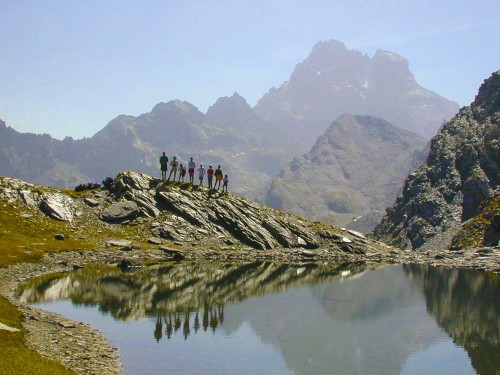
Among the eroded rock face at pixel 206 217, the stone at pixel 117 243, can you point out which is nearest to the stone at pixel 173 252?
the stone at pixel 117 243

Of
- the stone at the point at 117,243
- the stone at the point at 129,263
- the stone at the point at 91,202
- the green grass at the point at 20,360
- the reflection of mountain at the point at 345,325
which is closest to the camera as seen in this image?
the green grass at the point at 20,360

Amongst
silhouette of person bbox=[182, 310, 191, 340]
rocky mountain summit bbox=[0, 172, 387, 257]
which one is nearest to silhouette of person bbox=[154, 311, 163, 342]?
silhouette of person bbox=[182, 310, 191, 340]

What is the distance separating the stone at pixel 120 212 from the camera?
102 m

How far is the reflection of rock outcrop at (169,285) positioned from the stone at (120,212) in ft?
72.1

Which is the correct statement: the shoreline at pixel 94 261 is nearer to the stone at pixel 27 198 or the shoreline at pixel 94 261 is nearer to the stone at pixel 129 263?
the stone at pixel 129 263

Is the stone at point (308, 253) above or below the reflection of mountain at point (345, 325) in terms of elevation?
above

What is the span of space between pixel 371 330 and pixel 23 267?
4420cm

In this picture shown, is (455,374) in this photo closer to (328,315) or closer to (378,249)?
(328,315)

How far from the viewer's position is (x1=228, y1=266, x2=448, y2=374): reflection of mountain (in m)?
40.3

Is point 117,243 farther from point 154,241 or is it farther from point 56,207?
point 56,207

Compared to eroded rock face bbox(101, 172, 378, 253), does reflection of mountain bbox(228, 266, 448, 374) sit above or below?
below

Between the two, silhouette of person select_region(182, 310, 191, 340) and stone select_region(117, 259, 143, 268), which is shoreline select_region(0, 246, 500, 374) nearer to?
stone select_region(117, 259, 143, 268)

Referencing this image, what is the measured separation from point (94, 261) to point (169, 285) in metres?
18.7

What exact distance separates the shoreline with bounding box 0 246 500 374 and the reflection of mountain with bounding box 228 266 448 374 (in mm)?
13289
